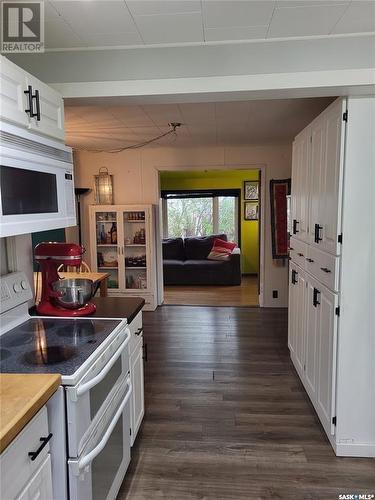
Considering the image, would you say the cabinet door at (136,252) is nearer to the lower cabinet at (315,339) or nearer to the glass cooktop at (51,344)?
the lower cabinet at (315,339)

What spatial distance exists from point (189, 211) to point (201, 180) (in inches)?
30.7

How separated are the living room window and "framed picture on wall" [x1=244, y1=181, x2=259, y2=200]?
0.23 meters

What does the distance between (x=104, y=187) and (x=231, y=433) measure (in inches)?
160

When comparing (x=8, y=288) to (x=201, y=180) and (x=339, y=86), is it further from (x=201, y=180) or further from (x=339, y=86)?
(x=201, y=180)

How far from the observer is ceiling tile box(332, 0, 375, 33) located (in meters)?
1.57

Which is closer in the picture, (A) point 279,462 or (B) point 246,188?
(A) point 279,462

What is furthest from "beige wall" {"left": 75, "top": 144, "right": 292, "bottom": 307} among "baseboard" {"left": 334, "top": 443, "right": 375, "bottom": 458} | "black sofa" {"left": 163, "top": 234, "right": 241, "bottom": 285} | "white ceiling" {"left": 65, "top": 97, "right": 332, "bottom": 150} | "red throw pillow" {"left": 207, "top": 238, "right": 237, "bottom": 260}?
"baseboard" {"left": 334, "top": 443, "right": 375, "bottom": 458}

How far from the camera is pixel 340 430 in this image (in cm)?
217

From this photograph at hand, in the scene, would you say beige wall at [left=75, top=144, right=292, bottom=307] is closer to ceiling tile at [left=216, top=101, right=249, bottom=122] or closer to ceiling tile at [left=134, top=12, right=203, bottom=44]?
ceiling tile at [left=216, top=101, right=249, bottom=122]

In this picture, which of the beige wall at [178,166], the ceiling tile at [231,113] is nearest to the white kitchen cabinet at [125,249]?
the beige wall at [178,166]

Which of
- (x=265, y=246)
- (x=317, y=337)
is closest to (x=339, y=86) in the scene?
(x=317, y=337)

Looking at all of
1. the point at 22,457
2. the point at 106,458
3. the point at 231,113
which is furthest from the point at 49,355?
the point at 231,113

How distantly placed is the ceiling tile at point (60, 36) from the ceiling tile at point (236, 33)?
664mm

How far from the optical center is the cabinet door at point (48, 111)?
1.61 m
